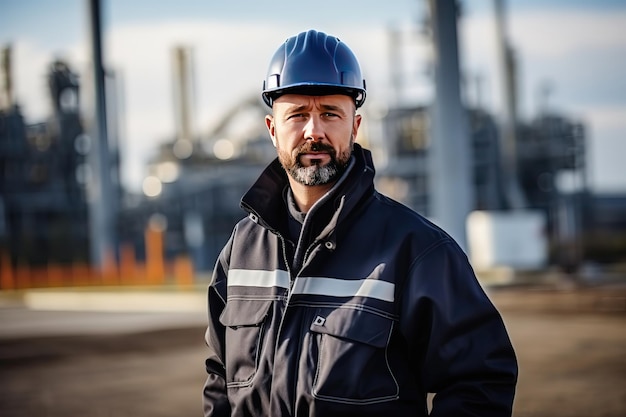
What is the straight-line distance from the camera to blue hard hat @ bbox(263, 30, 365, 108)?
2461mm

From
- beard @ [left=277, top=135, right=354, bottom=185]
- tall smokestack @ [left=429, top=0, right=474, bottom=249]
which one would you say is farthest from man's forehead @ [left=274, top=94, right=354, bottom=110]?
tall smokestack @ [left=429, top=0, right=474, bottom=249]

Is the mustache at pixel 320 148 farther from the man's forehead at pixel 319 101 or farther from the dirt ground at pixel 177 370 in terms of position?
the dirt ground at pixel 177 370

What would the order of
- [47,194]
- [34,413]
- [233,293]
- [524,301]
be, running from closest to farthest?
1. [233,293]
2. [34,413]
3. [524,301]
4. [47,194]

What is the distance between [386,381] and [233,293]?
56 centimetres

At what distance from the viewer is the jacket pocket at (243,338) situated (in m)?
2.44

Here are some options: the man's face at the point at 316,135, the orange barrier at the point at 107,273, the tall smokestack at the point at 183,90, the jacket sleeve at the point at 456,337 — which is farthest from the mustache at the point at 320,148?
the tall smokestack at the point at 183,90

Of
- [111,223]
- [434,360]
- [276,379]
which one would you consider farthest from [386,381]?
[111,223]

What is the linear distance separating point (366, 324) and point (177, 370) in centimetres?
772

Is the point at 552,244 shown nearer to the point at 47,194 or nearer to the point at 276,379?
the point at 47,194

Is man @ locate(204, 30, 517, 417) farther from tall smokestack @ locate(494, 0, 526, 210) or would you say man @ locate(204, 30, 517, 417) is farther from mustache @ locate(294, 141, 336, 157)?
tall smokestack @ locate(494, 0, 526, 210)

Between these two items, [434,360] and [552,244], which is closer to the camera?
[434,360]

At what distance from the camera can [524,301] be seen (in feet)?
51.6

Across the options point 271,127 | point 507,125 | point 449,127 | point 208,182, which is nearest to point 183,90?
point 208,182

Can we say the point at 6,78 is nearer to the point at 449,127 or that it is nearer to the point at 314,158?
the point at 449,127
